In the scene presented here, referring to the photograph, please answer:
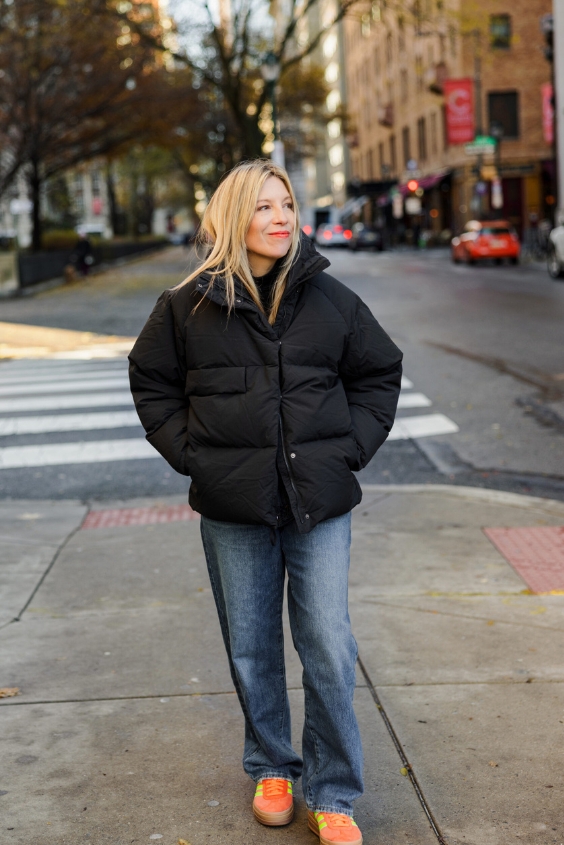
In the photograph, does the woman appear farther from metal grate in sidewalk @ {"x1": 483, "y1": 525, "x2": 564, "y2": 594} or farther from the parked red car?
the parked red car

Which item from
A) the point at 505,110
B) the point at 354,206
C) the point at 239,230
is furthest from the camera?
the point at 354,206

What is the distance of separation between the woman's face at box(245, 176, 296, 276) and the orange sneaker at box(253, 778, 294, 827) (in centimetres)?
152

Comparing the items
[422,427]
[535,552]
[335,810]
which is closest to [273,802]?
[335,810]

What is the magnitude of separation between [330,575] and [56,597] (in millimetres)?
2675

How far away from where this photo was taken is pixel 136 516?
714 centimetres

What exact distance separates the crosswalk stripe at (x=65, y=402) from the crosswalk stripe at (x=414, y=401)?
2787 millimetres

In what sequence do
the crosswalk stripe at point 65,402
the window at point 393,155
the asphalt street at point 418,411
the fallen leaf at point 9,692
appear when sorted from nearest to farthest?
the fallen leaf at point 9,692, the asphalt street at point 418,411, the crosswalk stripe at point 65,402, the window at point 393,155

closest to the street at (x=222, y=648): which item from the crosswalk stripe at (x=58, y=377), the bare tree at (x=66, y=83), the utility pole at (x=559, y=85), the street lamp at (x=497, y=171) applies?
the crosswalk stripe at (x=58, y=377)

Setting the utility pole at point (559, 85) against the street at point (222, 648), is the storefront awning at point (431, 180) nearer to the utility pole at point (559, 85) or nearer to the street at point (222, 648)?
the utility pole at point (559, 85)

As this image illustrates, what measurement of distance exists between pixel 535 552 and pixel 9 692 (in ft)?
9.60

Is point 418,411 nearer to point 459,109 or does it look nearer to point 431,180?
point 459,109

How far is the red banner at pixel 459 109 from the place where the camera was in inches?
1756

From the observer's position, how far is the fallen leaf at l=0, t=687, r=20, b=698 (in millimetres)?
4180

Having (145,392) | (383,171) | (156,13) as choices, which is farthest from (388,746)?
(383,171)
